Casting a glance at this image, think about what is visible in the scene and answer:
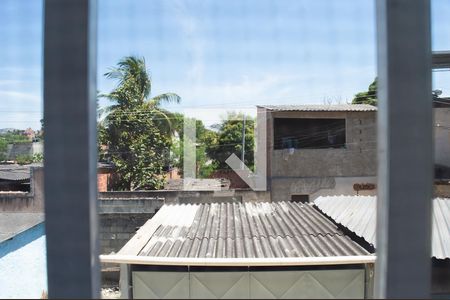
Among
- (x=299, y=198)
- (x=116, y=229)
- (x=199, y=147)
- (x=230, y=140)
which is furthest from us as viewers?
(x=199, y=147)

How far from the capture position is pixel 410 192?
0.71 m

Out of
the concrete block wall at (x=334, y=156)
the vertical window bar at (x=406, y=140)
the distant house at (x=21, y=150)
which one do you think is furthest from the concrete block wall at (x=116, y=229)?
the distant house at (x=21, y=150)

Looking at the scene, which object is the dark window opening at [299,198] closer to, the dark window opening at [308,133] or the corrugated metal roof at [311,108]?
the dark window opening at [308,133]

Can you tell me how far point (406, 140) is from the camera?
72 centimetres

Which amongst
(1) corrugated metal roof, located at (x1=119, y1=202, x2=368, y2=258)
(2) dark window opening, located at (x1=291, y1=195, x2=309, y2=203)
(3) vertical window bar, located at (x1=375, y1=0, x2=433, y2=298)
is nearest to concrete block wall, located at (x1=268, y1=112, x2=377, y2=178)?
(2) dark window opening, located at (x1=291, y1=195, x2=309, y2=203)

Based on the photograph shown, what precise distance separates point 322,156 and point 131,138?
169 inches

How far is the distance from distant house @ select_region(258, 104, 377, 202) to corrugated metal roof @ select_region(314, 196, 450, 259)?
4.54 m

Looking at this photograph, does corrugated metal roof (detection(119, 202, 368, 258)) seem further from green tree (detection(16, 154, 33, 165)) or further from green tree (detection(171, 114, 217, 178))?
green tree (detection(16, 154, 33, 165))

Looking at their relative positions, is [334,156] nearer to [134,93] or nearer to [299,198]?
[299,198]

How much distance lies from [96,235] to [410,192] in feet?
1.95

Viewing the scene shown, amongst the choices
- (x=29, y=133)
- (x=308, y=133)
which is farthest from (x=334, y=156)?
(x=29, y=133)

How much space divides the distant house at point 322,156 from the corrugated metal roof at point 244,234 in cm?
450

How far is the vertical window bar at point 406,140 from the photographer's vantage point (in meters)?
0.71

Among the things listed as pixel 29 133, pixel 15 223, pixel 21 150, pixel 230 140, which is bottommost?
pixel 15 223
